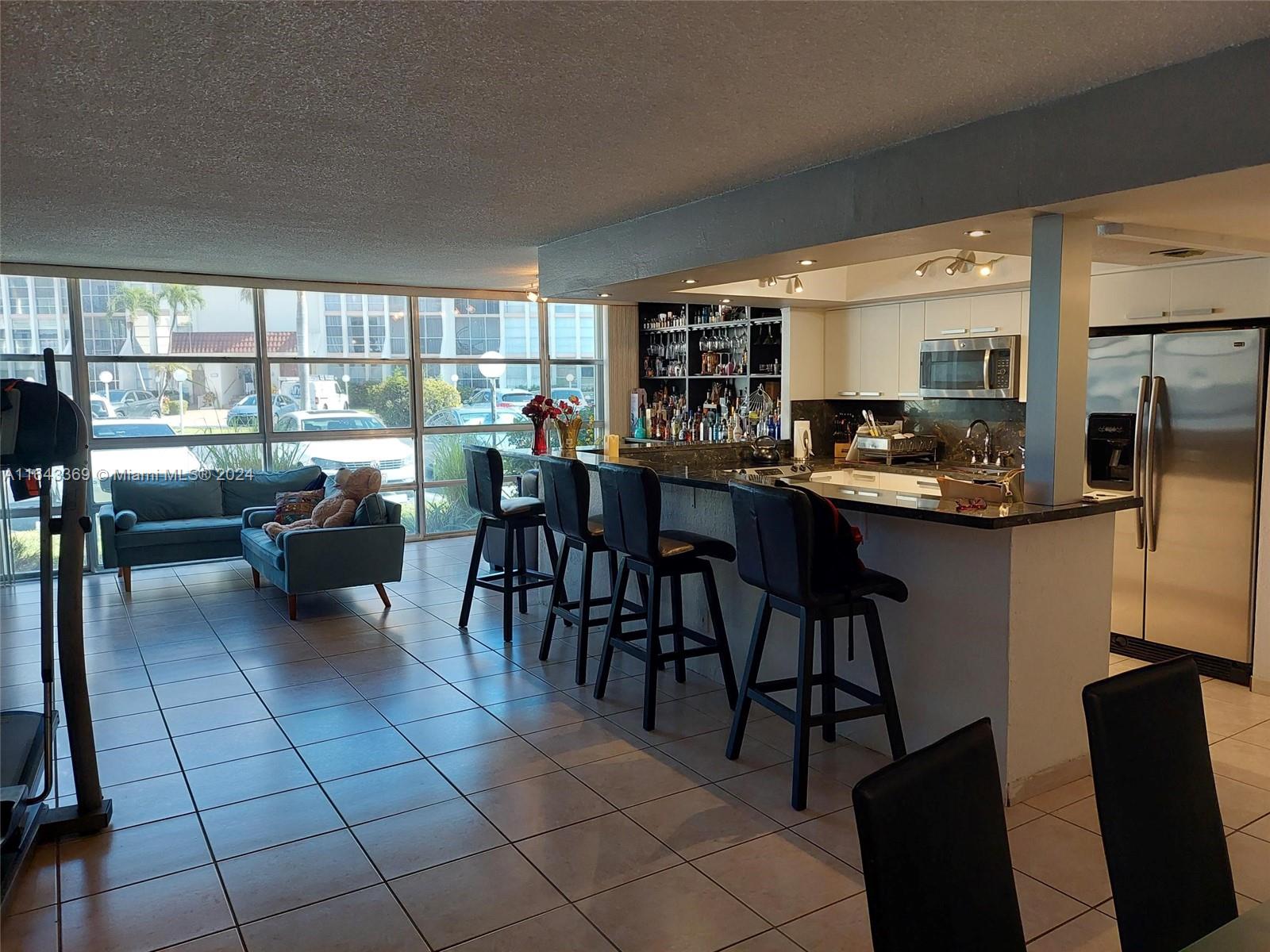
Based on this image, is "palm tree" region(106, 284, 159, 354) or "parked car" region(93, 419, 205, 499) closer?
"palm tree" region(106, 284, 159, 354)

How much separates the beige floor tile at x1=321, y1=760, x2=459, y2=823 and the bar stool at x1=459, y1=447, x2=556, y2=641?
1.74 metres

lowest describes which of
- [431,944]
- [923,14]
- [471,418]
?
[431,944]

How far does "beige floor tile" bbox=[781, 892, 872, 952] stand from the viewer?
2.37m

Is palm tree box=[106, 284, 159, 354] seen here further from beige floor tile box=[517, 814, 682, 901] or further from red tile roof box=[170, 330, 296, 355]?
beige floor tile box=[517, 814, 682, 901]

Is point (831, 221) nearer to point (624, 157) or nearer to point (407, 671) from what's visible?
point (624, 157)

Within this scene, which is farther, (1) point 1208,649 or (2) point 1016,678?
(1) point 1208,649

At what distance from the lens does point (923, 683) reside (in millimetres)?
3445

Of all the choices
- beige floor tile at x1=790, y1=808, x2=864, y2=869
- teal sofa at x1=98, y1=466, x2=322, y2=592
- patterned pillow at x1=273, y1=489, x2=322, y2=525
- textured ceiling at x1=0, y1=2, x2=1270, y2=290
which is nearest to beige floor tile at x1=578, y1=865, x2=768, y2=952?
beige floor tile at x1=790, y1=808, x2=864, y2=869

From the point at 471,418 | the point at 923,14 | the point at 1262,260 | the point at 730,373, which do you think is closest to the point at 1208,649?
the point at 1262,260

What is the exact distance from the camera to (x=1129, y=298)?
15.6 ft

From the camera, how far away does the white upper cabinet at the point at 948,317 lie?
233 inches

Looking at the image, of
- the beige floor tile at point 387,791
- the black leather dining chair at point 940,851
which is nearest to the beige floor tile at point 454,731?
the beige floor tile at point 387,791

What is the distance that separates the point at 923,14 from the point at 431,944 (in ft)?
8.69

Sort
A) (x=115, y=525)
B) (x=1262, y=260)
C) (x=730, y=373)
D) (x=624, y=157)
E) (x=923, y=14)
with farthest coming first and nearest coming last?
(x=730, y=373) < (x=115, y=525) < (x=1262, y=260) < (x=624, y=157) < (x=923, y=14)
